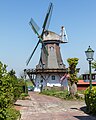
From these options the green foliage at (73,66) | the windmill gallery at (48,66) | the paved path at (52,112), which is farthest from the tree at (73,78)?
the windmill gallery at (48,66)

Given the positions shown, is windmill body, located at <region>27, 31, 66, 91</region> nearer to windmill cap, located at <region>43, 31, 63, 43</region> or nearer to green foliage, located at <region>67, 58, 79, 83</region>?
windmill cap, located at <region>43, 31, 63, 43</region>

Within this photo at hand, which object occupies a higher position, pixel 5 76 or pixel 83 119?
pixel 5 76

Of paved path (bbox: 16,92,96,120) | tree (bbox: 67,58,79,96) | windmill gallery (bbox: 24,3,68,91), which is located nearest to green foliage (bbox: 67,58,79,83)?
tree (bbox: 67,58,79,96)

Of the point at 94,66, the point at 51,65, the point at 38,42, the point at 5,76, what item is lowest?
the point at 5,76

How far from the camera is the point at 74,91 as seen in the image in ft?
104

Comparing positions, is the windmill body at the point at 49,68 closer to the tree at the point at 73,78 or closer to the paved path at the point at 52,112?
the tree at the point at 73,78

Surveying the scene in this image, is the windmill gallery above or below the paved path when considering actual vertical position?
above

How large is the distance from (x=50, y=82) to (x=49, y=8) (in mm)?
15167

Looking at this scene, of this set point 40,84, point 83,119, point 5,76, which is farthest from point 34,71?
point 5,76

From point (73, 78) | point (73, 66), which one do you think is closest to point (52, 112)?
point (73, 78)

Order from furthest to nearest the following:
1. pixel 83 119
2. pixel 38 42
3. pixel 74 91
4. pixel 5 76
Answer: pixel 38 42, pixel 74 91, pixel 83 119, pixel 5 76

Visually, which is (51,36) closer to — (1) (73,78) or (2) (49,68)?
(2) (49,68)

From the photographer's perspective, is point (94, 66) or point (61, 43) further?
point (61, 43)

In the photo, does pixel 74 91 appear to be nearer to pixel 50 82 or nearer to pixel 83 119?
pixel 83 119
